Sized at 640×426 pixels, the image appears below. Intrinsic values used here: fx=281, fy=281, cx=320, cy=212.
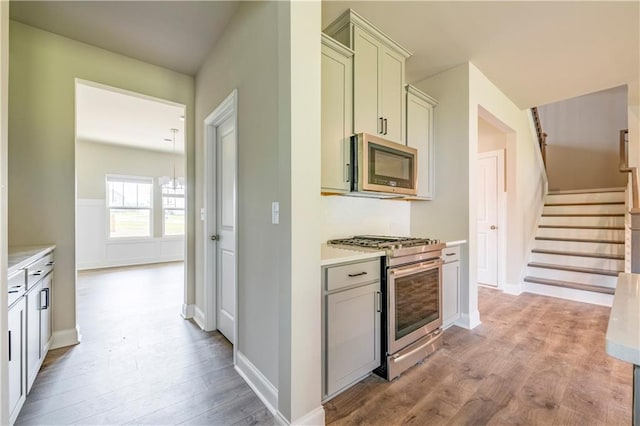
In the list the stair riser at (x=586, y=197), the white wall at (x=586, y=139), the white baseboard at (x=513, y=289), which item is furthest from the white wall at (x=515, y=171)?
the white wall at (x=586, y=139)

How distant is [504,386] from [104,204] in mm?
7531

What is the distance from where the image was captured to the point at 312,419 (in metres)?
1.49

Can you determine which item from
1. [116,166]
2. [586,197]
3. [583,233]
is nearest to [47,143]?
[116,166]

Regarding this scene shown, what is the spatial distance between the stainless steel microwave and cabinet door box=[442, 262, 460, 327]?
2.70 ft

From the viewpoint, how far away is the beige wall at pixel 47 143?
2285 mm

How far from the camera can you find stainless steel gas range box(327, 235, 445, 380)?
1949 mm

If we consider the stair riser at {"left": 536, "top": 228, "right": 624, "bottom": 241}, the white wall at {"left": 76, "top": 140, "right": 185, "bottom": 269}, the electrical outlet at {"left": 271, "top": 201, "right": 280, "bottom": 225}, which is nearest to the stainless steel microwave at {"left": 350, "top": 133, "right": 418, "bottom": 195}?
the electrical outlet at {"left": 271, "top": 201, "right": 280, "bottom": 225}

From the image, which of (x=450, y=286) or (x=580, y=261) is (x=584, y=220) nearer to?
(x=580, y=261)

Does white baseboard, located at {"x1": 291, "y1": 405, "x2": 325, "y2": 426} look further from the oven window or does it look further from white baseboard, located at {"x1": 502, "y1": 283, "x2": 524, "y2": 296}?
white baseboard, located at {"x1": 502, "y1": 283, "x2": 524, "y2": 296}

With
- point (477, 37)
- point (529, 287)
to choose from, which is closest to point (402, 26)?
point (477, 37)

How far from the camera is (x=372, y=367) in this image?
6.26 ft

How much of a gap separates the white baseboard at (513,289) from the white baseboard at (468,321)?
156cm

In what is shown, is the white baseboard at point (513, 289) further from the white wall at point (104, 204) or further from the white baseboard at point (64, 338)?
the white wall at point (104, 204)

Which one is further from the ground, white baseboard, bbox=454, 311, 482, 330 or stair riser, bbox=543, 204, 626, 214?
stair riser, bbox=543, 204, 626, 214
